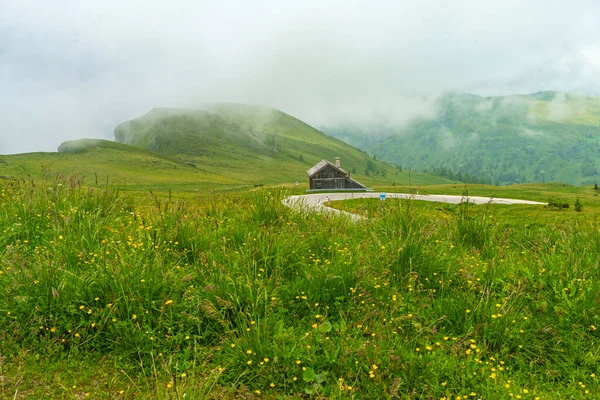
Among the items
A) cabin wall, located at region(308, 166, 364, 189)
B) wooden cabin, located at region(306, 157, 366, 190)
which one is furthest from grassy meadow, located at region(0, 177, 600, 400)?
cabin wall, located at region(308, 166, 364, 189)

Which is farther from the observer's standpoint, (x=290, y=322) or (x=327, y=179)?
(x=327, y=179)

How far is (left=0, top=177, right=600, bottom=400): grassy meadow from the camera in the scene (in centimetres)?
384

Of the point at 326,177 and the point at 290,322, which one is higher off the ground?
the point at 326,177

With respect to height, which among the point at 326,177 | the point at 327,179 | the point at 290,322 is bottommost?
the point at 290,322

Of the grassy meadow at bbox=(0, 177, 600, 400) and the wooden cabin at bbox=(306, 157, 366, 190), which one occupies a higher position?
the wooden cabin at bbox=(306, 157, 366, 190)

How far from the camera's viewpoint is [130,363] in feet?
13.5

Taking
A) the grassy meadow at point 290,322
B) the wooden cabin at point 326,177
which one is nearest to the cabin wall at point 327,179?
the wooden cabin at point 326,177

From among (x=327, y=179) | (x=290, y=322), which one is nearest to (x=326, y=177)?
(x=327, y=179)

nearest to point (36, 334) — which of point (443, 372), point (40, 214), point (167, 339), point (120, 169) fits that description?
point (167, 339)

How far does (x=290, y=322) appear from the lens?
4.78m

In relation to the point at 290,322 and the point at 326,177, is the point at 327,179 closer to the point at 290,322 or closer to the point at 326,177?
the point at 326,177

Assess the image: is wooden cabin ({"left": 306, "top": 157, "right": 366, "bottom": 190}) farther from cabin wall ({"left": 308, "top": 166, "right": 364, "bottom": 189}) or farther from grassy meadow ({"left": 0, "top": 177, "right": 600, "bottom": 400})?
grassy meadow ({"left": 0, "top": 177, "right": 600, "bottom": 400})

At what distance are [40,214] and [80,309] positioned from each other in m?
4.20

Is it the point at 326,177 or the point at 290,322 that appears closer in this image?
the point at 290,322
